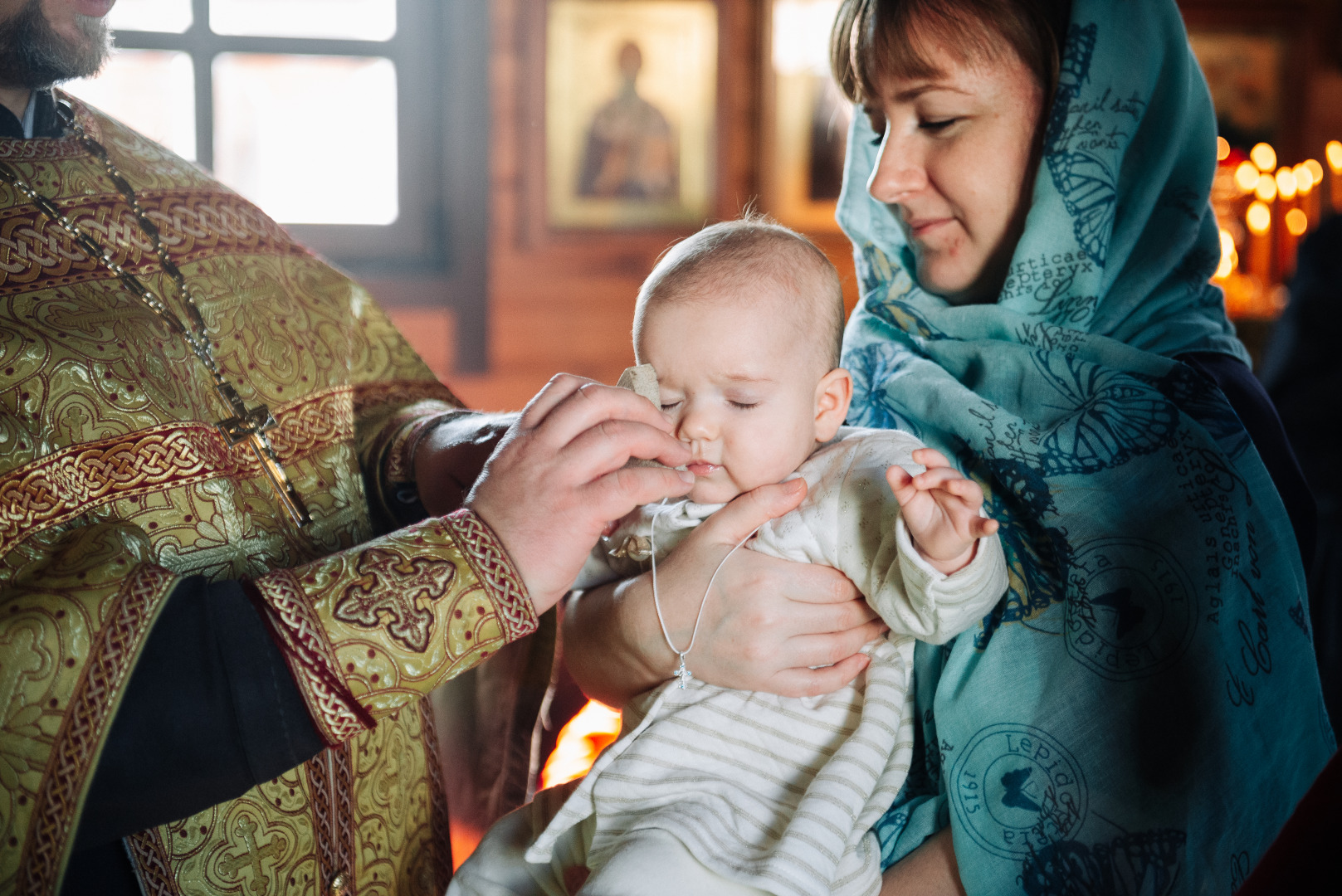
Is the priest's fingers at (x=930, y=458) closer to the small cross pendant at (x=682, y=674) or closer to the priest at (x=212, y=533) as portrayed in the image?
the priest at (x=212, y=533)

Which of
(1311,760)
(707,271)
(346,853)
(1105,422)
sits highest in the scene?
(707,271)

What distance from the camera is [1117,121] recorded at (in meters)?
1.63

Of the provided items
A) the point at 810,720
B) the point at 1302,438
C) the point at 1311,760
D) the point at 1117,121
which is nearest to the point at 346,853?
the point at 810,720

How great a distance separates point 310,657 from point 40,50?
38.6 inches

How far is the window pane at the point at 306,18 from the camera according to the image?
15.8ft

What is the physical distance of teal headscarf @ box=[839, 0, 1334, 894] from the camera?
1371 mm

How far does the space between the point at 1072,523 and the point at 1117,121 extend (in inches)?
26.1

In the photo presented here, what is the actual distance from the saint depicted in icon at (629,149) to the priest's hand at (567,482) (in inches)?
168

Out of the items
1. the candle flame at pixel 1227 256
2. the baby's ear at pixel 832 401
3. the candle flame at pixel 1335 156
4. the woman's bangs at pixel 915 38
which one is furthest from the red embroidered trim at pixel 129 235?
the candle flame at pixel 1335 156

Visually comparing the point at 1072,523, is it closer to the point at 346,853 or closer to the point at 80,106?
the point at 346,853

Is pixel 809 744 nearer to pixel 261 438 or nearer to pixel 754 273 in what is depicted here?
pixel 754 273

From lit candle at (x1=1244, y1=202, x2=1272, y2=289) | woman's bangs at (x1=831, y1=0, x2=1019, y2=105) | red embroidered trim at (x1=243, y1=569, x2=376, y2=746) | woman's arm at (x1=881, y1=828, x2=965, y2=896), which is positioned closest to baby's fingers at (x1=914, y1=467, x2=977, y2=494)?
woman's arm at (x1=881, y1=828, x2=965, y2=896)

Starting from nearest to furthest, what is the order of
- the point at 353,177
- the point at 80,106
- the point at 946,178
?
the point at 80,106, the point at 946,178, the point at 353,177

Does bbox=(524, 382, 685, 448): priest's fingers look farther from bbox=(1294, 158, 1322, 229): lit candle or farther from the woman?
bbox=(1294, 158, 1322, 229): lit candle
